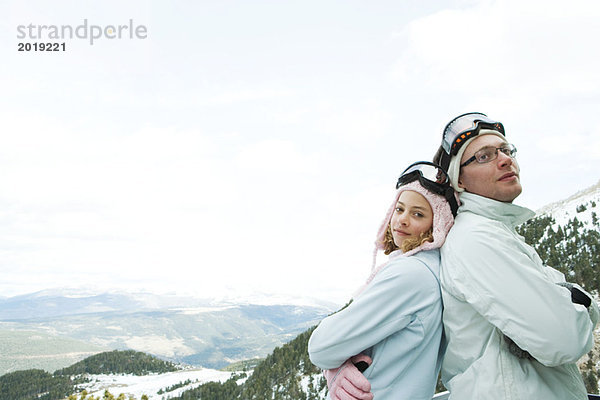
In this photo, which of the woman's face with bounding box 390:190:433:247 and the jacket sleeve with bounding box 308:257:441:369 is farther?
the woman's face with bounding box 390:190:433:247

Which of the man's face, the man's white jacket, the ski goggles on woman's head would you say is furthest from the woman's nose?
the man's white jacket

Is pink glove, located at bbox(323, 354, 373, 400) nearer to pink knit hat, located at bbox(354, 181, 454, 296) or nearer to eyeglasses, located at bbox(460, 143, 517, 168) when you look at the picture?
pink knit hat, located at bbox(354, 181, 454, 296)

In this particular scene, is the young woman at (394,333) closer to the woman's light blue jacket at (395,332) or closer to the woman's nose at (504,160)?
the woman's light blue jacket at (395,332)

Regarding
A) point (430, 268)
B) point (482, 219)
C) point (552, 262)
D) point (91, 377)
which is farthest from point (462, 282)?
point (91, 377)

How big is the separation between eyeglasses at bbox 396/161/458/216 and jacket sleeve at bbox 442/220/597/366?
1.50 ft

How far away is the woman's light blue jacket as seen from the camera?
2.05 metres

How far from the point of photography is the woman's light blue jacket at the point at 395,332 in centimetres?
205

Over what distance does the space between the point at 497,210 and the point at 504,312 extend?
0.64 m

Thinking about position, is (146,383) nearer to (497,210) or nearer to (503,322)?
(497,210)

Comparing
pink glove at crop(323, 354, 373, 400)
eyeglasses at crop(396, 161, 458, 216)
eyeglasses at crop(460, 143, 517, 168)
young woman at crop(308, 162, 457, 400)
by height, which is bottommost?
pink glove at crop(323, 354, 373, 400)

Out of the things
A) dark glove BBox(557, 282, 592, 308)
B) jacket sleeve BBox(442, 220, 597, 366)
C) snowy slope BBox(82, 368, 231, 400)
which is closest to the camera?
jacket sleeve BBox(442, 220, 597, 366)

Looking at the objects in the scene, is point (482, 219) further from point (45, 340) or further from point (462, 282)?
point (45, 340)

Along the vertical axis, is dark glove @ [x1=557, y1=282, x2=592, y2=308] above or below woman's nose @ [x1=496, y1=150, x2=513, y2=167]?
below

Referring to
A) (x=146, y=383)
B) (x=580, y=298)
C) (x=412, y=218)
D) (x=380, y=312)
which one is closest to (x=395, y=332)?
(x=380, y=312)
